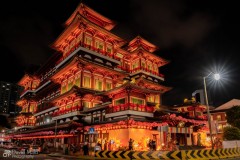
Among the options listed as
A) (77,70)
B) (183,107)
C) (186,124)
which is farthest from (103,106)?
(183,107)

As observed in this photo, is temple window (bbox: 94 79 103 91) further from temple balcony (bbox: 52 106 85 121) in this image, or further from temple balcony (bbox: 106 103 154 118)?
temple balcony (bbox: 106 103 154 118)

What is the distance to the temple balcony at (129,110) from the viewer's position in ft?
98.5

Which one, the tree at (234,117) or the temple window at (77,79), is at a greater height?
the temple window at (77,79)

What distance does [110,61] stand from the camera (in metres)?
46.2

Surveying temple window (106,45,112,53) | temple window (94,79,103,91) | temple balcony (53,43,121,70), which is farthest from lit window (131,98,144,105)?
temple window (106,45,112,53)

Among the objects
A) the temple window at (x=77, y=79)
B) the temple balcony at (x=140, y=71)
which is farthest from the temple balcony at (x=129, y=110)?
the temple balcony at (x=140, y=71)

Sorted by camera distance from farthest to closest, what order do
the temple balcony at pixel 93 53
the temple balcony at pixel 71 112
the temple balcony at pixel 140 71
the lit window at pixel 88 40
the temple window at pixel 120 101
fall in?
the temple balcony at pixel 140 71 → the lit window at pixel 88 40 → the temple balcony at pixel 93 53 → the temple balcony at pixel 71 112 → the temple window at pixel 120 101

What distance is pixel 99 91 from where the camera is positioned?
41.1 m

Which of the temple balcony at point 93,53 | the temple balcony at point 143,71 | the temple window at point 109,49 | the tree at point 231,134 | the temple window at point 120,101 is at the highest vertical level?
the temple window at point 109,49

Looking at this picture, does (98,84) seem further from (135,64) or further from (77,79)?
(135,64)

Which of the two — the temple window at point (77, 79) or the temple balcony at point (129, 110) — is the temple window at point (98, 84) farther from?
the temple balcony at point (129, 110)

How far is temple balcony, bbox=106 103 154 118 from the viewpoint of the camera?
98.5 ft

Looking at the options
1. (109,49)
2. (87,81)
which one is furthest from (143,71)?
(87,81)

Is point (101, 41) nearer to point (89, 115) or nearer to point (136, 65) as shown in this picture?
point (136, 65)
